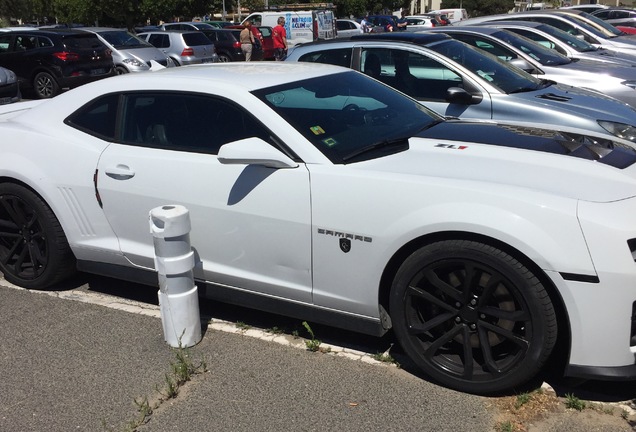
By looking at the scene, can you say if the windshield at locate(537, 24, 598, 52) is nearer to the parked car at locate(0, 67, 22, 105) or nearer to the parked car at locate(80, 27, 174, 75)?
the parked car at locate(0, 67, 22, 105)

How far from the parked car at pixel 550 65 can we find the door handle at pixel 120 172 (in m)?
5.38

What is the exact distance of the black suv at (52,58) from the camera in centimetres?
1566

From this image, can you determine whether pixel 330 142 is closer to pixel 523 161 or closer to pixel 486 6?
pixel 523 161

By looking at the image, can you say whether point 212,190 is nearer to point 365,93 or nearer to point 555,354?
point 365,93

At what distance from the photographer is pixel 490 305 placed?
311 centimetres

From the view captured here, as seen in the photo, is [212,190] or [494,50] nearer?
[212,190]

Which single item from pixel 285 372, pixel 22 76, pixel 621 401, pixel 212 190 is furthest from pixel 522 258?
pixel 22 76

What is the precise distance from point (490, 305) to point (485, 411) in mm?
494

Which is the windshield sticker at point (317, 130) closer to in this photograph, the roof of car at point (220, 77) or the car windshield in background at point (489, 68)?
the roof of car at point (220, 77)

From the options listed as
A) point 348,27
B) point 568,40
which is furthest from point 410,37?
point 348,27

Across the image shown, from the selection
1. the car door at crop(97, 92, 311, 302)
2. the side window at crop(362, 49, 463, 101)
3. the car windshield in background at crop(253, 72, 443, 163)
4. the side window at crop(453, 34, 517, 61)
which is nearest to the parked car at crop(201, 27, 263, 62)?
the side window at crop(453, 34, 517, 61)

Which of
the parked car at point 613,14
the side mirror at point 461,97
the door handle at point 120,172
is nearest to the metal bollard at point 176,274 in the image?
the door handle at point 120,172

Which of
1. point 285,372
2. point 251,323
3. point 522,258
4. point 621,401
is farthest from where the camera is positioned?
point 251,323

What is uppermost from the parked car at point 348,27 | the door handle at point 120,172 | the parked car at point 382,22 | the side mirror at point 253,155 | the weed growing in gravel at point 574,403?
the side mirror at point 253,155
